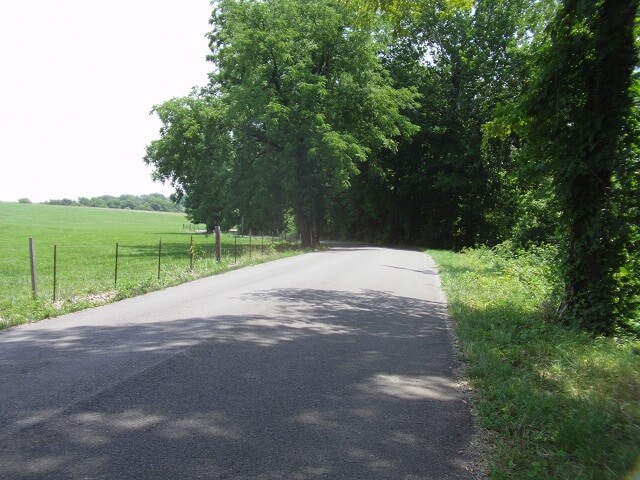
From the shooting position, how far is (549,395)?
15.7 ft

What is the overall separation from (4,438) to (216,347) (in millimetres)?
2922

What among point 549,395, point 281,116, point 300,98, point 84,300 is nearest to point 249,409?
point 549,395

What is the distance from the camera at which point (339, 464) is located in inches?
137

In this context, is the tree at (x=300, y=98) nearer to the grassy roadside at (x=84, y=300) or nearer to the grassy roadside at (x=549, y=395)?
the grassy roadside at (x=84, y=300)

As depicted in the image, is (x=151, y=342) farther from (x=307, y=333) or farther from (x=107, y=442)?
(x=107, y=442)

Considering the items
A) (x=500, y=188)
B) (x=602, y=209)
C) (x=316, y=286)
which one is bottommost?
(x=316, y=286)

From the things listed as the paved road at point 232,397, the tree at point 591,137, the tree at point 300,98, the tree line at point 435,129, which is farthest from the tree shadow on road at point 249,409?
the tree at point 300,98

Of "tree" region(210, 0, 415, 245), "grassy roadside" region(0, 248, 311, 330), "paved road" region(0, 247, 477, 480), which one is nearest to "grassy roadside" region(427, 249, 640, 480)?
"paved road" region(0, 247, 477, 480)

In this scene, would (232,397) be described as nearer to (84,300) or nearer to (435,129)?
(84,300)

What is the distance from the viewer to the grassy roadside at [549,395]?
3545 mm

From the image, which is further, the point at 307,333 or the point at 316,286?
the point at 316,286

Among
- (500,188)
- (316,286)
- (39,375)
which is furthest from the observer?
(500,188)

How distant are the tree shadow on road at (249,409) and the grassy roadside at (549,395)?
32 cm

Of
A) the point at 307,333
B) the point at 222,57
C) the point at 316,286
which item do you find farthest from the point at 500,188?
the point at 307,333
